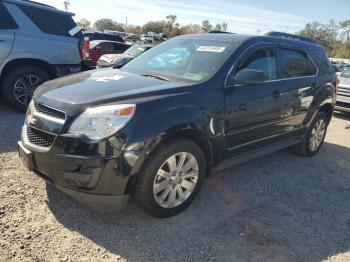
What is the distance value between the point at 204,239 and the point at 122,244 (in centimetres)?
74

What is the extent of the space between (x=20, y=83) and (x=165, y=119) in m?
4.23

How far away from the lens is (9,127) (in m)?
5.57

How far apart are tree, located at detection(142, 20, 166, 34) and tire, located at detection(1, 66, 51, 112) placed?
66754mm

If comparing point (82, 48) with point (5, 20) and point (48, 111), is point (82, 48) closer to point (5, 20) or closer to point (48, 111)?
point (5, 20)

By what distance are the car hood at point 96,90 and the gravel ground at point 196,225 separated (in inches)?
40.0

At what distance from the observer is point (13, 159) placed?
432cm

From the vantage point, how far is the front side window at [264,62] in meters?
4.06

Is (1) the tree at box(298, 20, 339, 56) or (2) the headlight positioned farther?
(1) the tree at box(298, 20, 339, 56)

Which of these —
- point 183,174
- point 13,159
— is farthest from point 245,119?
point 13,159

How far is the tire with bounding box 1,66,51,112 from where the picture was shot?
20.2 feet

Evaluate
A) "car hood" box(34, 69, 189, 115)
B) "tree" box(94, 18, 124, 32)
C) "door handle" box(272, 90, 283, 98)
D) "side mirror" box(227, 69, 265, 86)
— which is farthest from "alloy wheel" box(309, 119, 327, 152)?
"tree" box(94, 18, 124, 32)

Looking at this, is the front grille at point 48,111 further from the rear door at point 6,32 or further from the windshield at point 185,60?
the rear door at point 6,32

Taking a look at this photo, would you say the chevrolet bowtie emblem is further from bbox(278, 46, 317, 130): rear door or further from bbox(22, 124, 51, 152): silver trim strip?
bbox(278, 46, 317, 130): rear door

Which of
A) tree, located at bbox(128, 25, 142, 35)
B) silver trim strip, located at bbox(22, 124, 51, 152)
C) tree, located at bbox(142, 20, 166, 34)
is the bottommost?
tree, located at bbox(128, 25, 142, 35)
